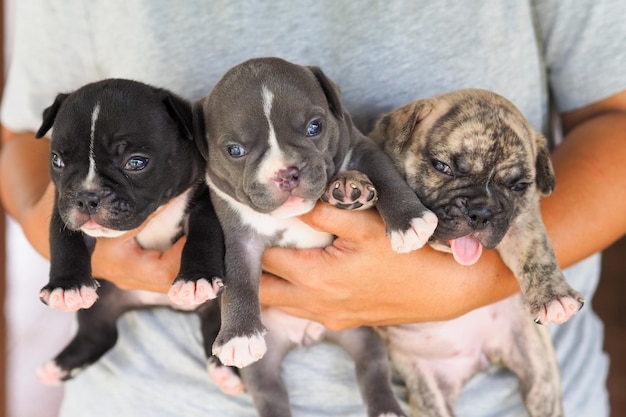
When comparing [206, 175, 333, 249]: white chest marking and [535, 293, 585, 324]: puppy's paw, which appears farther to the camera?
[206, 175, 333, 249]: white chest marking

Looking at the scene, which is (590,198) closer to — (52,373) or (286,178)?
(286,178)

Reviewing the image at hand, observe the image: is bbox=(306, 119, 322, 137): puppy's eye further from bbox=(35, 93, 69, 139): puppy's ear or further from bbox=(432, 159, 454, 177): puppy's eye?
bbox=(35, 93, 69, 139): puppy's ear

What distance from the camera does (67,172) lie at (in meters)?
2.00

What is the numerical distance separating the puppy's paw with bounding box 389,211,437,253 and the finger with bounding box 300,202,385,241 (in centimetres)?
10

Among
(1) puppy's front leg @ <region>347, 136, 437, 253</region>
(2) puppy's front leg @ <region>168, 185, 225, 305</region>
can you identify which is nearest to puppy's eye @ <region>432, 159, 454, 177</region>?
(1) puppy's front leg @ <region>347, 136, 437, 253</region>

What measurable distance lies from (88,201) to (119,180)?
108 millimetres

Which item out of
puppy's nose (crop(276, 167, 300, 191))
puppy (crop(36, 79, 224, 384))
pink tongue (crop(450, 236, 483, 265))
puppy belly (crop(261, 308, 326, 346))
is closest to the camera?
puppy's nose (crop(276, 167, 300, 191))

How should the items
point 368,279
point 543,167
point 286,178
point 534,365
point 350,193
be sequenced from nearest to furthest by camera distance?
1. point 286,178
2. point 350,193
3. point 368,279
4. point 543,167
5. point 534,365

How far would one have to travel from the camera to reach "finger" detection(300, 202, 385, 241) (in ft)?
6.54

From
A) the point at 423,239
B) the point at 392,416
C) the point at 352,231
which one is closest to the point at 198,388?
the point at 392,416

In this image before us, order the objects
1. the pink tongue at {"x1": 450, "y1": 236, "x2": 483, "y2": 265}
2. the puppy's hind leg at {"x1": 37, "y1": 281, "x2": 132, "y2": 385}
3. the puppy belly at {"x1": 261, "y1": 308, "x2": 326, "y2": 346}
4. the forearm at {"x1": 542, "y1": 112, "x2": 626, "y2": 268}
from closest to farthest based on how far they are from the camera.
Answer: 1. the pink tongue at {"x1": 450, "y1": 236, "x2": 483, "y2": 265}
2. the forearm at {"x1": 542, "y1": 112, "x2": 626, "y2": 268}
3. the puppy belly at {"x1": 261, "y1": 308, "x2": 326, "y2": 346}
4. the puppy's hind leg at {"x1": 37, "y1": 281, "x2": 132, "y2": 385}

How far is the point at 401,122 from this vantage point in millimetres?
2209

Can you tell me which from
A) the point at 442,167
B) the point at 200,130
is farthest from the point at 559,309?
the point at 200,130

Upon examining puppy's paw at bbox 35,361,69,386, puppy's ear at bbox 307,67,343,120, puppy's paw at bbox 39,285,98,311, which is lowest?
puppy's paw at bbox 35,361,69,386
